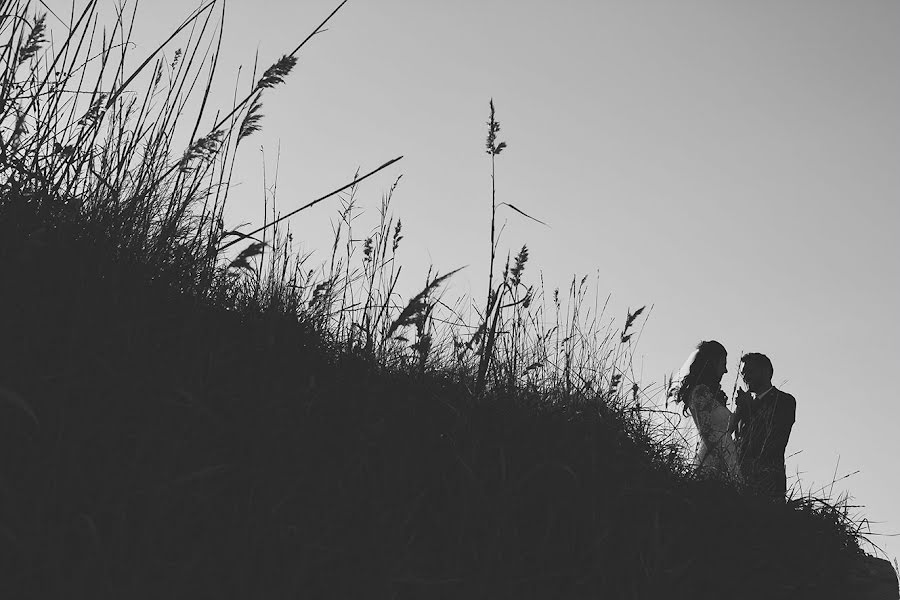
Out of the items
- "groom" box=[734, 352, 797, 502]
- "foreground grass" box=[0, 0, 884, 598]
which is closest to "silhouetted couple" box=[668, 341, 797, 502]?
"groom" box=[734, 352, 797, 502]

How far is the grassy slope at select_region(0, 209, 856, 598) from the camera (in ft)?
3.45

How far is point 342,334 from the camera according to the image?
203 centimetres

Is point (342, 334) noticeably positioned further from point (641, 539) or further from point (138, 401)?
point (641, 539)

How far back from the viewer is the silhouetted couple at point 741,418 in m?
2.69

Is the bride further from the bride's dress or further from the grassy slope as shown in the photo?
the grassy slope

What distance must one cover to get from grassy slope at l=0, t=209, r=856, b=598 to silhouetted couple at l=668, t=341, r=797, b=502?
69 cm

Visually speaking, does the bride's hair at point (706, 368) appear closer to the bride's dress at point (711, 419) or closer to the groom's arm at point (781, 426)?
the bride's dress at point (711, 419)

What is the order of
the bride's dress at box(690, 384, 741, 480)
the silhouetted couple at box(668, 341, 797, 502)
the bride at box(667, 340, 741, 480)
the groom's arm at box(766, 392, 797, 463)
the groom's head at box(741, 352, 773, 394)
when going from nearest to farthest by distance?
the silhouetted couple at box(668, 341, 797, 502)
the bride's dress at box(690, 384, 741, 480)
the bride at box(667, 340, 741, 480)
the groom's arm at box(766, 392, 797, 463)
the groom's head at box(741, 352, 773, 394)

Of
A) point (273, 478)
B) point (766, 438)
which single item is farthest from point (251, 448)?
point (766, 438)

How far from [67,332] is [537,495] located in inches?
40.2

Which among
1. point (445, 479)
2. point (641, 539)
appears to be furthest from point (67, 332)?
point (641, 539)

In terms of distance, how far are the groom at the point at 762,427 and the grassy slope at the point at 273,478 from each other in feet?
2.42

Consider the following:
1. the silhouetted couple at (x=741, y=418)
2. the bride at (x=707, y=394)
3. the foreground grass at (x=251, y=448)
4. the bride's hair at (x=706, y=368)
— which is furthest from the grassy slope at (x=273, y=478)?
the bride's hair at (x=706, y=368)

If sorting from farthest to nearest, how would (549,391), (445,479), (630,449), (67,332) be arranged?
(549,391), (630,449), (445,479), (67,332)
